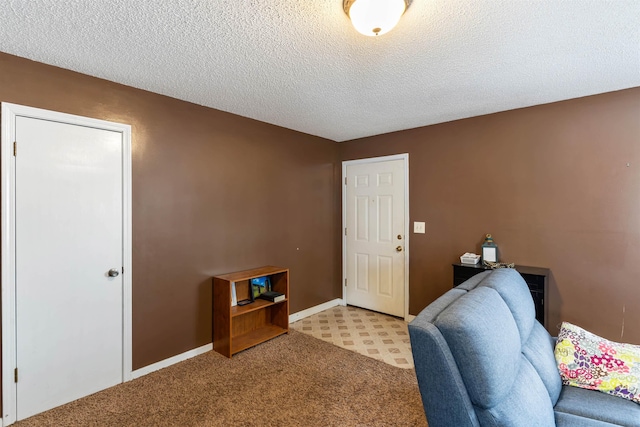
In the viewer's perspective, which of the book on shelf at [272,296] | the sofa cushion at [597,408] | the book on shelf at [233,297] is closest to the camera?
the sofa cushion at [597,408]

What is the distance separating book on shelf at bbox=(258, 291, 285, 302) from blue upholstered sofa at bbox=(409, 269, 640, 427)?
2.10 meters

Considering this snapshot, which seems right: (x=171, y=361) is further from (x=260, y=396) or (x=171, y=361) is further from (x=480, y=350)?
(x=480, y=350)

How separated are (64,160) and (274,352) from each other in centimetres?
233

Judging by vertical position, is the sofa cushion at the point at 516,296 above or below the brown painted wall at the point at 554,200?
below

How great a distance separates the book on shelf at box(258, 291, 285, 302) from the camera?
3.24 meters

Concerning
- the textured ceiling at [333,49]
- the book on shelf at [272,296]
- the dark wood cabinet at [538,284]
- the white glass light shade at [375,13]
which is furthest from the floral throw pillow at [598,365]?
the book on shelf at [272,296]

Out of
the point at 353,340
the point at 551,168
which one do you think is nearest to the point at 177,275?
the point at 353,340

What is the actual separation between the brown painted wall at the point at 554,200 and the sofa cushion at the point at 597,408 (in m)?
1.45

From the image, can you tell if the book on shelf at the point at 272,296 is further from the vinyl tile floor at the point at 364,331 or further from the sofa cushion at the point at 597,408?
the sofa cushion at the point at 597,408

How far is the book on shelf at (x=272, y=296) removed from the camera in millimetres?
3241

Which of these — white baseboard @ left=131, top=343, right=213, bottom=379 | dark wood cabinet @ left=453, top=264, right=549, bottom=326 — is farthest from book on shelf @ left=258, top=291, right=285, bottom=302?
dark wood cabinet @ left=453, top=264, right=549, bottom=326

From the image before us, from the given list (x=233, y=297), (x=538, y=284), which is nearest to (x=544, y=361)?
(x=538, y=284)

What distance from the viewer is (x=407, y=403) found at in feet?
6.99

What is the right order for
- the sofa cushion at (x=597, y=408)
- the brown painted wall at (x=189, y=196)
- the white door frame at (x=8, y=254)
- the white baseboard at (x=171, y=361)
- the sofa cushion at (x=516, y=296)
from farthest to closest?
1. the white baseboard at (x=171, y=361)
2. the brown painted wall at (x=189, y=196)
3. the white door frame at (x=8, y=254)
4. the sofa cushion at (x=516, y=296)
5. the sofa cushion at (x=597, y=408)
